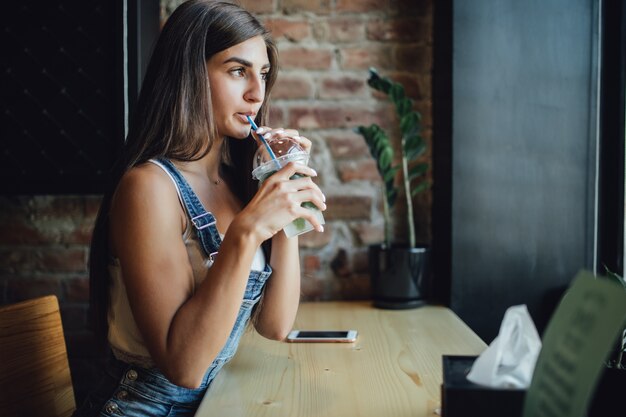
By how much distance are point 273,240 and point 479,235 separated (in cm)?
75

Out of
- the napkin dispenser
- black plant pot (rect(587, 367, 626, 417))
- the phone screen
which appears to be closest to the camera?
the napkin dispenser

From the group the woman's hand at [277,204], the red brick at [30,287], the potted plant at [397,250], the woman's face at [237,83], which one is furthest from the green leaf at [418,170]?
the red brick at [30,287]

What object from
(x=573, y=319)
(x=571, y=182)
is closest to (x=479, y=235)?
(x=571, y=182)

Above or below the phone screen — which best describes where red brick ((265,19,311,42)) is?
above

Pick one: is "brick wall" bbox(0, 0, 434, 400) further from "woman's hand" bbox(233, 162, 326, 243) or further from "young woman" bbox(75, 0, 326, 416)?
"woman's hand" bbox(233, 162, 326, 243)

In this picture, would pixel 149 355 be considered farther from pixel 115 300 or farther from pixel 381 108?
pixel 381 108

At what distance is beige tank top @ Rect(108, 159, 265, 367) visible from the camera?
1.18 meters

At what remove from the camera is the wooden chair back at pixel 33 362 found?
3.83 ft

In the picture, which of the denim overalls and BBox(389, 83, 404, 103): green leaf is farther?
BBox(389, 83, 404, 103): green leaf

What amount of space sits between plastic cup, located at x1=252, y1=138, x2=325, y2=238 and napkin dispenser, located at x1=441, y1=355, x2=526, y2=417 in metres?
0.50

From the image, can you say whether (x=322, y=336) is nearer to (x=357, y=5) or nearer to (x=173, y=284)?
(x=173, y=284)

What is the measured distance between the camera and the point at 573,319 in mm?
562

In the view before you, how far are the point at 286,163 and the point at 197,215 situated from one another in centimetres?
21

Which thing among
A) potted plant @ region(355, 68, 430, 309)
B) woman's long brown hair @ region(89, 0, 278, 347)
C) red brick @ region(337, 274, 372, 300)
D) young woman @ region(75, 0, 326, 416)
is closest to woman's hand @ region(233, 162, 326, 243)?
young woman @ region(75, 0, 326, 416)
